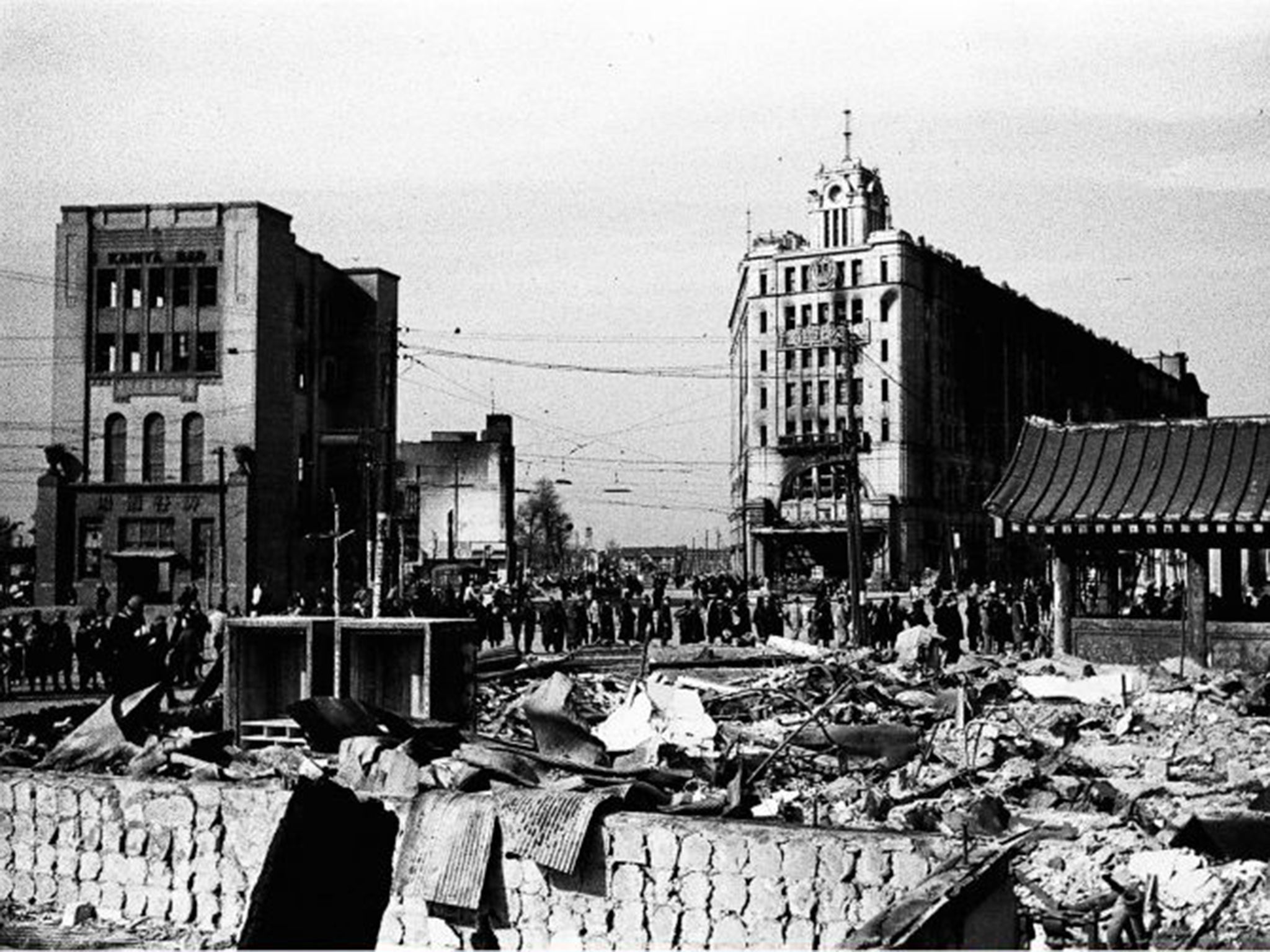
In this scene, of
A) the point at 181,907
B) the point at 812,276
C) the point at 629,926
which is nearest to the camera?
the point at 629,926

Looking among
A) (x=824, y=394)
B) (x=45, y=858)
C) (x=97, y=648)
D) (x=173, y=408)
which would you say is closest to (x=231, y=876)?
(x=45, y=858)

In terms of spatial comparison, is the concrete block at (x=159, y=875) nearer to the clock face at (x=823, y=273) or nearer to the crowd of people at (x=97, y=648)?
the crowd of people at (x=97, y=648)

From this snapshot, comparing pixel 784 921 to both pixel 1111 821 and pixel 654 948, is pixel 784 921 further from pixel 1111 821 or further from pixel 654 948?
pixel 1111 821

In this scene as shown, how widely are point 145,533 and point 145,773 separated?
4175cm

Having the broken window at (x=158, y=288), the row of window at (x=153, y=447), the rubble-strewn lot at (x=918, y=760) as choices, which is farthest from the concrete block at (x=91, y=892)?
the broken window at (x=158, y=288)

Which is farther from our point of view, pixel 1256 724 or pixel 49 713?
pixel 1256 724

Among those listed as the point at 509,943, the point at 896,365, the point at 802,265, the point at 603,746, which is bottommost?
the point at 509,943

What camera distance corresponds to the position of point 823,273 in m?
82.7

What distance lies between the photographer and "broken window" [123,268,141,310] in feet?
177

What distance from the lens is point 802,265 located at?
3307 inches

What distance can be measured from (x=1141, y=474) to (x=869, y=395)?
56049 mm

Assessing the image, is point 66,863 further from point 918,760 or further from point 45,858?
point 918,760

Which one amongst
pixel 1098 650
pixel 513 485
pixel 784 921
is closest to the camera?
pixel 784 921

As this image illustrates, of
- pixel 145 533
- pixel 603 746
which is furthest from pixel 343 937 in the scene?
pixel 145 533
